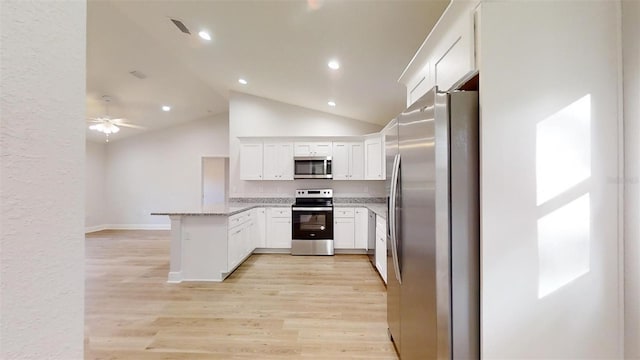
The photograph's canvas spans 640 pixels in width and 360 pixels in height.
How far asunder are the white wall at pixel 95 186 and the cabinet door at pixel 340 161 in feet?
21.7

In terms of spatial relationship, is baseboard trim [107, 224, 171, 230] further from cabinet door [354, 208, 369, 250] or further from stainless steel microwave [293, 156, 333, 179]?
cabinet door [354, 208, 369, 250]

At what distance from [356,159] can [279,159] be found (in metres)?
1.50

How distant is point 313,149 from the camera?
5383 mm

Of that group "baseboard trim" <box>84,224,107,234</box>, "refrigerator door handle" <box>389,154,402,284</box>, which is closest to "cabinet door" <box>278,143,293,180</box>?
"refrigerator door handle" <box>389,154,402,284</box>

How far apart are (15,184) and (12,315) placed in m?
0.20

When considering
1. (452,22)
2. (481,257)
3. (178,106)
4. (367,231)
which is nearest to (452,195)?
(481,257)

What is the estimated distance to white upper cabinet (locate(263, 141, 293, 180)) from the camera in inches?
212

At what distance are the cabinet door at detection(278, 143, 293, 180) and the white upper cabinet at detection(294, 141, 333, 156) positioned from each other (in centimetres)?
12

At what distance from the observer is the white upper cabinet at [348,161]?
5387 mm

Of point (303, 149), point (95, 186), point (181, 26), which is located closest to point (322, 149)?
point (303, 149)

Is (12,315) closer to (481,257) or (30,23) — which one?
(30,23)

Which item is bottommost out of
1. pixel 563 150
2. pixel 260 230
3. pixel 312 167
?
pixel 260 230

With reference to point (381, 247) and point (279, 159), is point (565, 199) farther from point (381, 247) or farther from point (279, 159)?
point (279, 159)

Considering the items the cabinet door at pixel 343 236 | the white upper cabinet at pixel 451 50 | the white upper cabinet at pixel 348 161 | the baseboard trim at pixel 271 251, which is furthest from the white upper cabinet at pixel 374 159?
the white upper cabinet at pixel 451 50
